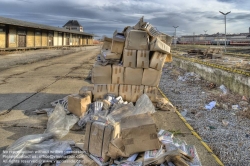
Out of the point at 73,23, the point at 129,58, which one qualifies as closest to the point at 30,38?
the point at 129,58

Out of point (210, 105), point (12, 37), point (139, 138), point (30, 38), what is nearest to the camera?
point (139, 138)

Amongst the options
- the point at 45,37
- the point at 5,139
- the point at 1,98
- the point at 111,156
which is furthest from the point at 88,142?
the point at 45,37

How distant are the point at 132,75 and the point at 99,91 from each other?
1.03m

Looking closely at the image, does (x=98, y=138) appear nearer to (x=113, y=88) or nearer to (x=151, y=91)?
(x=113, y=88)

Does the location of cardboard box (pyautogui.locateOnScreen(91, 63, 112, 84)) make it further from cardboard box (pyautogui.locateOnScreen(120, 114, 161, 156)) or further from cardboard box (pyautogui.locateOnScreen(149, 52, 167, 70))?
cardboard box (pyautogui.locateOnScreen(120, 114, 161, 156))

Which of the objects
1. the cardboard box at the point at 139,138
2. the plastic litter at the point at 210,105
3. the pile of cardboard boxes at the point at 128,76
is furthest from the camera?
the plastic litter at the point at 210,105

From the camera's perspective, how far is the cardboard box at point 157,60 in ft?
20.8

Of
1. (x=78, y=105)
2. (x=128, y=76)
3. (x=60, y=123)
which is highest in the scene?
(x=128, y=76)

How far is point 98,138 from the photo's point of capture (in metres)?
3.65

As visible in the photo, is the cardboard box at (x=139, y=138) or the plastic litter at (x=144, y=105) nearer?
the cardboard box at (x=139, y=138)

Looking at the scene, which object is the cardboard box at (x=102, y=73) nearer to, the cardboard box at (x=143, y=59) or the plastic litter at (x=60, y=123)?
the cardboard box at (x=143, y=59)

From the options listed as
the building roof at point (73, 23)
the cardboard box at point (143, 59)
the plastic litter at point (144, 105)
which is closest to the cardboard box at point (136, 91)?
the plastic litter at point (144, 105)

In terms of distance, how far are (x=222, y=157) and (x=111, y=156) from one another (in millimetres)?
2044

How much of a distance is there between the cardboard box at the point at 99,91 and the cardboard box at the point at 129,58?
0.88 metres
